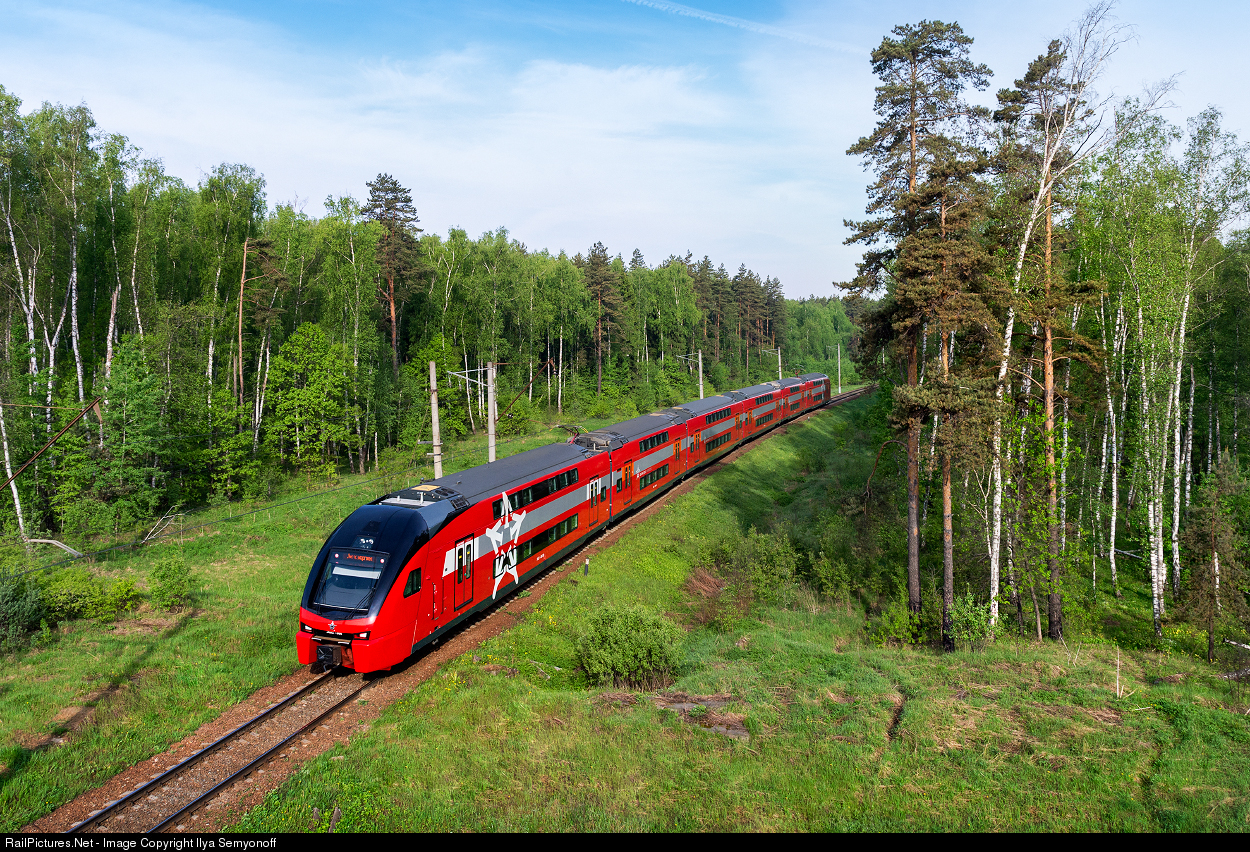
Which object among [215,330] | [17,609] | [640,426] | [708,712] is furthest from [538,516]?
[215,330]

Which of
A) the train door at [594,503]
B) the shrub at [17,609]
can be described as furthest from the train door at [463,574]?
the shrub at [17,609]

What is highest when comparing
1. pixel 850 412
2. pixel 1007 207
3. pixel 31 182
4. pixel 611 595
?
pixel 31 182

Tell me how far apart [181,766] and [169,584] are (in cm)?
→ 905

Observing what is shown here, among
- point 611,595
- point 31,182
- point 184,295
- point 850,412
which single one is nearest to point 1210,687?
point 611,595

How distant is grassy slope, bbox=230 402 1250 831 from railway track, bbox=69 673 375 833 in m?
1.08

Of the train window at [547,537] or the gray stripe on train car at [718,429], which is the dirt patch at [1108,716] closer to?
the train window at [547,537]

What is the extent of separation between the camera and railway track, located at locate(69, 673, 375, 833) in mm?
9133

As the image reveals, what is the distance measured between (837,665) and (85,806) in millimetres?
14515

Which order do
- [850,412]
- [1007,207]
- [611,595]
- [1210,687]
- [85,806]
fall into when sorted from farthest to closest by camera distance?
[850,412] → [611,595] → [1007,207] → [1210,687] → [85,806]

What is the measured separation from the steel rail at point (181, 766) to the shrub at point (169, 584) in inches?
272

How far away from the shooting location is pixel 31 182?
83.6 feet

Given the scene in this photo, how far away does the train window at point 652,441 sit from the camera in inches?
1152

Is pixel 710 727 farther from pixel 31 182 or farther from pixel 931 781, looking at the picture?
pixel 31 182
